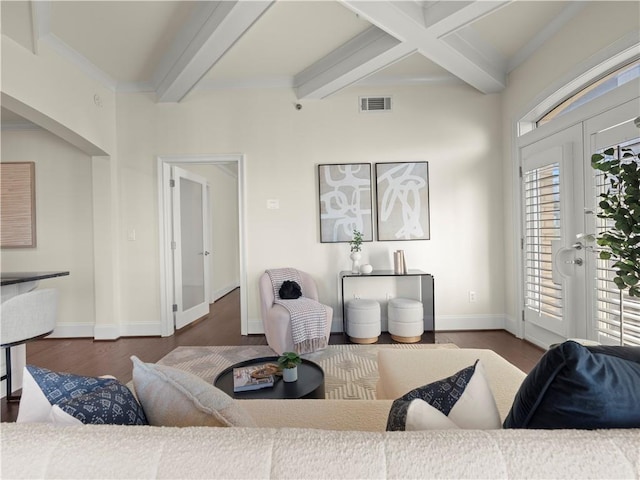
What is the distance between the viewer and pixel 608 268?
2.25 metres

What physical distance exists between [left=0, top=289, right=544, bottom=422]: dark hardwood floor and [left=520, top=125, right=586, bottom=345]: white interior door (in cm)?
37

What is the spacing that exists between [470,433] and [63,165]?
194 inches

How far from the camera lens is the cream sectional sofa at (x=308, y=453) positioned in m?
0.54

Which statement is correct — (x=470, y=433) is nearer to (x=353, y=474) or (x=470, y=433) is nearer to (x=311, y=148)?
(x=353, y=474)

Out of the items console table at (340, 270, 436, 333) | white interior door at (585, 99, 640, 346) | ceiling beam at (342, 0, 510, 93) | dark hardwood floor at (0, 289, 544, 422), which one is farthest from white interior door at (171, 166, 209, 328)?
white interior door at (585, 99, 640, 346)

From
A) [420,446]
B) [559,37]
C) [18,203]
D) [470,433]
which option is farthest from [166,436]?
[18,203]

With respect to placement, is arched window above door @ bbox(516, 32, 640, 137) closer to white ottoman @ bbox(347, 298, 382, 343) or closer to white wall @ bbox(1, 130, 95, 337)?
white ottoman @ bbox(347, 298, 382, 343)

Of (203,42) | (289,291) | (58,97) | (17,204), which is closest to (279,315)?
(289,291)

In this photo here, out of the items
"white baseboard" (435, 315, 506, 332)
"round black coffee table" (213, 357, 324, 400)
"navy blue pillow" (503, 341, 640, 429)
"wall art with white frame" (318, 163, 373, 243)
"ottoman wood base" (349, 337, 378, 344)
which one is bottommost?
"ottoman wood base" (349, 337, 378, 344)

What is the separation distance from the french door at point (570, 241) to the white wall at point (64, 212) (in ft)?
15.8

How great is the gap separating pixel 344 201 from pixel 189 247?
7.45 ft

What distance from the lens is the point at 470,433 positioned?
0.60m

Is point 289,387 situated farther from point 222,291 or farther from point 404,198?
point 222,291

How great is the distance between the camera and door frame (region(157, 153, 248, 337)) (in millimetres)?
3785
